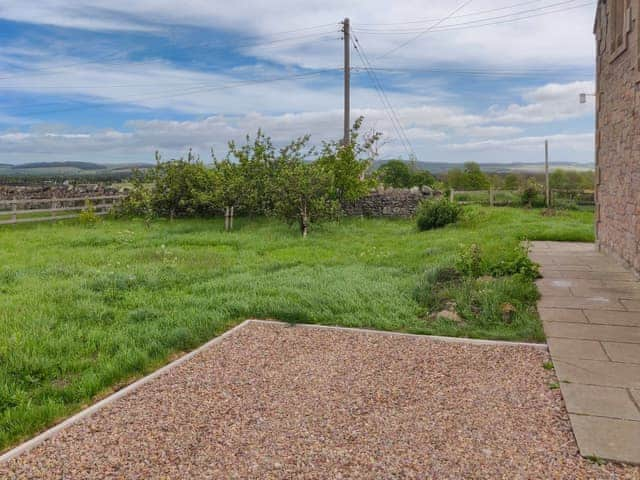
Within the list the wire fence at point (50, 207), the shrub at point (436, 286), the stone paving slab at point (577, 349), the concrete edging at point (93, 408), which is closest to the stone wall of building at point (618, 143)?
the shrub at point (436, 286)

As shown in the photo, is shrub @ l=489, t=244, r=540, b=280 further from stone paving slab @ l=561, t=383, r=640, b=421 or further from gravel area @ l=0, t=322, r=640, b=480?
stone paving slab @ l=561, t=383, r=640, b=421

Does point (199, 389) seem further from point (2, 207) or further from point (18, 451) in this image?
point (2, 207)

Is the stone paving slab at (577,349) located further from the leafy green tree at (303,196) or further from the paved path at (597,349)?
the leafy green tree at (303,196)

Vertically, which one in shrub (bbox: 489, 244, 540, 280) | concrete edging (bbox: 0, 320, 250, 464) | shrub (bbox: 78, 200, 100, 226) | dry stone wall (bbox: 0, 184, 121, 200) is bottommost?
concrete edging (bbox: 0, 320, 250, 464)

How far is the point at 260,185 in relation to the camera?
1579 centimetres

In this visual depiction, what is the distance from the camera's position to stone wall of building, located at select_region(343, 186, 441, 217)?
18.9 meters

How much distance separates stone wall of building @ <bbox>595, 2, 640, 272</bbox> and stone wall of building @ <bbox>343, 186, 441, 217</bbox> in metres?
9.09

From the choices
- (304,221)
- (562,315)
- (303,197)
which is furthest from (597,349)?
(303,197)

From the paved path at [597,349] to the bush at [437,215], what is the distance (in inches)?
250

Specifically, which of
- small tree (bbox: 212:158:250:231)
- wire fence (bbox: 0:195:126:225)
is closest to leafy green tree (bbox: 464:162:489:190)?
small tree (bbox: 212:158:250:231)

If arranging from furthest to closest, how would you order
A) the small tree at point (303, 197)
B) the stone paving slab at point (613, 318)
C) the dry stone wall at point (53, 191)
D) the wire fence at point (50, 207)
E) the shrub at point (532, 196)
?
the shrub at point (532, 196) < the dry stone wall at point (53, 191) < the wire fence at point (50, 207) < the small tree at point (303, 197) < the stone paving slab at point (613, 318)

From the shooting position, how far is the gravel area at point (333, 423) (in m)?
2.57

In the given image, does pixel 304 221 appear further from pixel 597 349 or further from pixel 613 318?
pixel 597 349

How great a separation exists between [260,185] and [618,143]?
33.0 ft
